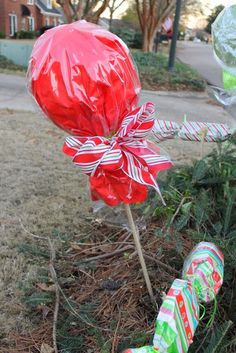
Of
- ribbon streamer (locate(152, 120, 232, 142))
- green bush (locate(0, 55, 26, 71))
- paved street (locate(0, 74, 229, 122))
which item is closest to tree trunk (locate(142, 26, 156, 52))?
green bush (locate(0, 55, 26, 71))

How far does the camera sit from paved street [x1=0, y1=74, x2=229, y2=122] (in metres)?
8.20

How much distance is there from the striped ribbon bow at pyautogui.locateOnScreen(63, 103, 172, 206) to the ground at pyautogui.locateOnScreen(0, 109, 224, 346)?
36.6 inches

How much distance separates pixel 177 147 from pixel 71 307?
3.47 metres

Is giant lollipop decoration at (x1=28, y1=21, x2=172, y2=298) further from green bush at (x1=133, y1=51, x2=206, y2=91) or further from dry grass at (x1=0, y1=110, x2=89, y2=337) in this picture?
green bush at (x1=133, y1=51, x2=206, y2=91)

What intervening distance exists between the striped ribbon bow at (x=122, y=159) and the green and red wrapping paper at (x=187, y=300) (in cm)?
35

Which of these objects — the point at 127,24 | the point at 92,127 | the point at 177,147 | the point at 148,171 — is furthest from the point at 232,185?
the point at 127,24

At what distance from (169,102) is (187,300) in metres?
9.10

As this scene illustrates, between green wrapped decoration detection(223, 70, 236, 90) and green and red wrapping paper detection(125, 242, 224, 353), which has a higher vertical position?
green wrapped decoration detection(223, 70, 236, 90)

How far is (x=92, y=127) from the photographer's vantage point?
1.58 m

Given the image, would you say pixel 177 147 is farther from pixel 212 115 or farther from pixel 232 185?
pixel 212 115

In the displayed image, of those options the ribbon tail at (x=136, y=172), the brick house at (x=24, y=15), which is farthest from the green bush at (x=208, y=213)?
the brick house at (x=24, y=15)

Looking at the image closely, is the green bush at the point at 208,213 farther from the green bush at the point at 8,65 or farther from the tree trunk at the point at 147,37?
the tree trunk at the point at 147,37

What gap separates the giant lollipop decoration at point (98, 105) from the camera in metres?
1.48

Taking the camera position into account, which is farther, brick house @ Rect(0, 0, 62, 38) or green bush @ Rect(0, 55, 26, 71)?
brick house @ Rect(0, 0, 62, 38)
